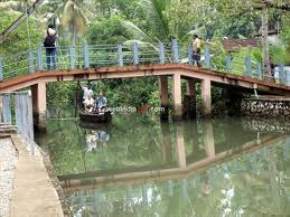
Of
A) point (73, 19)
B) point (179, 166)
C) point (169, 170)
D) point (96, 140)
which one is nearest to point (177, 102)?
point (96, 140)

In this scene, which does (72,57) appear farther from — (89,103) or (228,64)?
(228,64)

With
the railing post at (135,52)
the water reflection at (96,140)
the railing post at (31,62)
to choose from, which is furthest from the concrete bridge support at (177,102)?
the railing post at (31,62)

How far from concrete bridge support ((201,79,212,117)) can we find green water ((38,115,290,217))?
1.50 ft

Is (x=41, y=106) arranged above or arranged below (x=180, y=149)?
above

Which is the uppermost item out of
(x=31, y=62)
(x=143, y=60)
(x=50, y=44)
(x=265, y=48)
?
(x=50, y=44)

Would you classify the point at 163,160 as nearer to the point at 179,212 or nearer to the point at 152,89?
the point at 179,212

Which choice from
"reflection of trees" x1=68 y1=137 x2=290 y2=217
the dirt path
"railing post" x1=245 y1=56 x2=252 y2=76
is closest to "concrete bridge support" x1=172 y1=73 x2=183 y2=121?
"railing post" x1=245 y1=56 x2=252 y2=76

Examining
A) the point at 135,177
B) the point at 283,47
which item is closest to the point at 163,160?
the point at 135,177

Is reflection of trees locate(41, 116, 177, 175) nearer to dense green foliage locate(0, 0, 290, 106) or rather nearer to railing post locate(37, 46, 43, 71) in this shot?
railing post locate(37, 46, 43, 71)

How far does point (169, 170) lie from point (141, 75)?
26.9ft

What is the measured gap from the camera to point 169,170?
45.4 feet

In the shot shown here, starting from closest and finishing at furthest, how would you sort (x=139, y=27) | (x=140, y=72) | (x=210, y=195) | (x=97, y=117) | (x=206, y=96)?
(x=210, y=195)
(x=140, y=72)
(x=206, y=96)
(x=97, y=117)
(x=139, y=27)

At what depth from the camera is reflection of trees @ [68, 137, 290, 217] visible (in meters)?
9.47

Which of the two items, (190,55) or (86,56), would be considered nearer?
(86,56)
